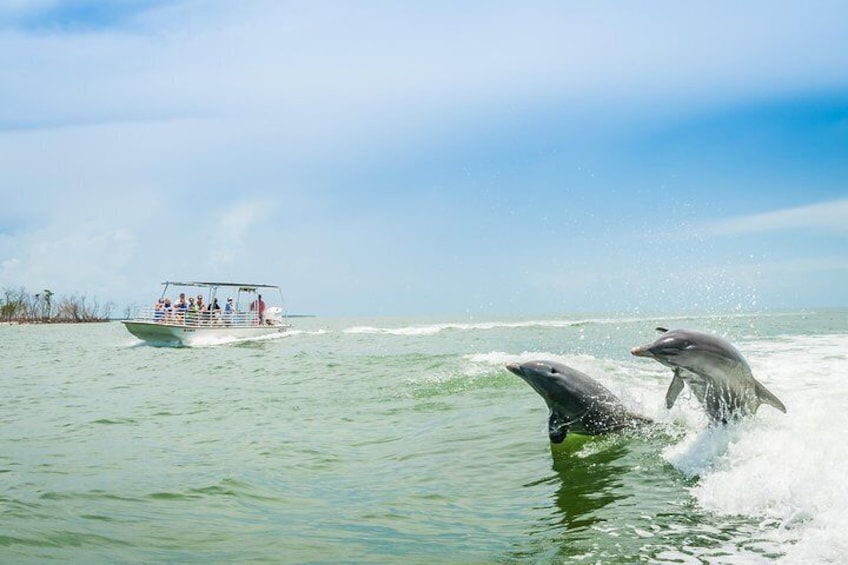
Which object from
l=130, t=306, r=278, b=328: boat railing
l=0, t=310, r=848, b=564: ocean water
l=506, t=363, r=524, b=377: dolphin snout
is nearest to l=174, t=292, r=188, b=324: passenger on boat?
l=130, t=306, r=278, b=328: boat railing

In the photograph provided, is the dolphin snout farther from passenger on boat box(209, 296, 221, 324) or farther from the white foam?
passenger on boat box(209, 296, 221, 324)

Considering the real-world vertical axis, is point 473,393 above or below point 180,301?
below

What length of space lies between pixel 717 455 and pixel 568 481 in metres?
1.57

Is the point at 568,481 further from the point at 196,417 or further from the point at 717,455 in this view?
the point at 196,417

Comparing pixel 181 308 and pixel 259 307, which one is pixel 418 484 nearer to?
pixel 181 308

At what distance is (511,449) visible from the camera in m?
8.77

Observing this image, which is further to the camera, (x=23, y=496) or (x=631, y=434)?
(x=631, y=434)

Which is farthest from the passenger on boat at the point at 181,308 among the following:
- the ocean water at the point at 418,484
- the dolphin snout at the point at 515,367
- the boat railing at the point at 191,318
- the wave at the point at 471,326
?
the dolphin snout at the point at 515,367

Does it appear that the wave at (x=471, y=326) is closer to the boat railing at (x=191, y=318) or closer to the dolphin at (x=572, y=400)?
the boat railing at (x=191, y=318)

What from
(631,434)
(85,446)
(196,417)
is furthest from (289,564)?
(196,417)

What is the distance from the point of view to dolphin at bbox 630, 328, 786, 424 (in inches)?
277

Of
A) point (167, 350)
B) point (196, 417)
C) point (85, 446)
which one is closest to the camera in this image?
point (85, 446)

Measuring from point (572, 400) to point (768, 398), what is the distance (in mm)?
2248

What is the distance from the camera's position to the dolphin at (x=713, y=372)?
7.03 metres
